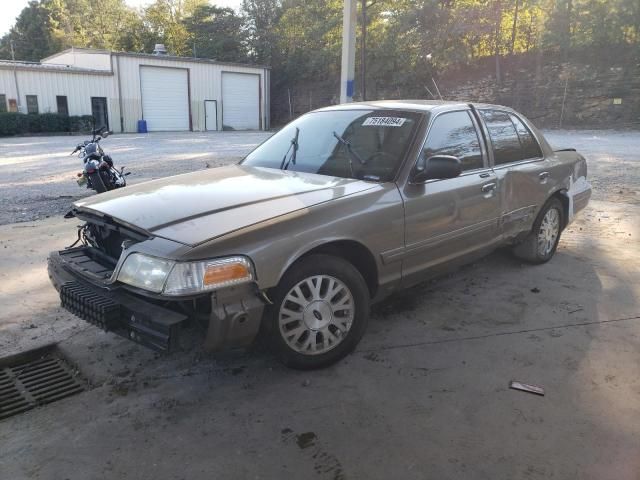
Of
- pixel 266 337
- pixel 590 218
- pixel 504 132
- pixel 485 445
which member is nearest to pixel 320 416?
pixel 266 337

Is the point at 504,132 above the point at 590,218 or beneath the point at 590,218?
above

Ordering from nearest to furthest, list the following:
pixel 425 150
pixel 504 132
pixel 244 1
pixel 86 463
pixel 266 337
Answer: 1. pixel 86 463
2. pixel 266 337
3. pixel 425 150
4. pixel 504 132
5. pixel 244 1

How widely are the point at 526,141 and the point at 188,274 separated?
3.64m

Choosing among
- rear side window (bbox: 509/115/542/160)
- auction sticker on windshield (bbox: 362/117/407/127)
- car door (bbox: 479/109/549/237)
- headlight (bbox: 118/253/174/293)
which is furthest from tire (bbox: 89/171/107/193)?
rear side window (bbox: 509/115/542/160)

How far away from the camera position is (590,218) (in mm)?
7332

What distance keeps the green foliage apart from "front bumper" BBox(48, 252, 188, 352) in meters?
27.4

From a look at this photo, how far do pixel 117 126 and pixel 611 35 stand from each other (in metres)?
27.5

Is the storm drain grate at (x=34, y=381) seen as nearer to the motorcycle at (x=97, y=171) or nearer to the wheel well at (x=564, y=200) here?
the motorcycle at (x=97, y=171)

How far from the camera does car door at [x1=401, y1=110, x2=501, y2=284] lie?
364 centimetres

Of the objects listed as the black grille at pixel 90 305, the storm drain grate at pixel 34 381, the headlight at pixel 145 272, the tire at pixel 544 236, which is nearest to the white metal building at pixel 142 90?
the storm drain grate at pixel 34 381

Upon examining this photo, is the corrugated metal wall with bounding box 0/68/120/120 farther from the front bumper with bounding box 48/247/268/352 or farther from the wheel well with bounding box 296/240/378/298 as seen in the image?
the wheel well with bounding box 296/240/378/298

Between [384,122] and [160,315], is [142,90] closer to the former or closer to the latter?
[384,122]

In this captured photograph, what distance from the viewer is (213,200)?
325 cm

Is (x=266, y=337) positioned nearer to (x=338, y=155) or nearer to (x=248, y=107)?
(x=338, y=155)
